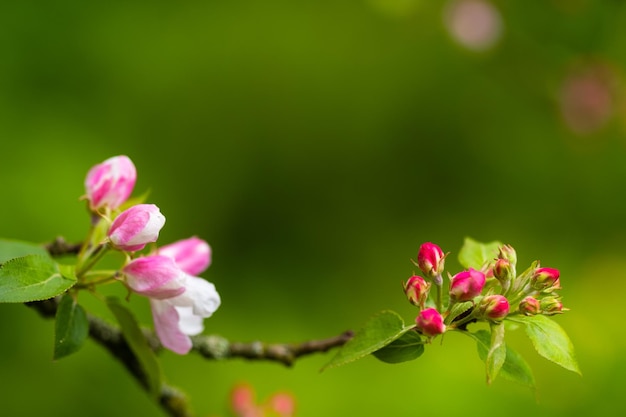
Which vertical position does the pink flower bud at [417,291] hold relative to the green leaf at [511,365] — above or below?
above

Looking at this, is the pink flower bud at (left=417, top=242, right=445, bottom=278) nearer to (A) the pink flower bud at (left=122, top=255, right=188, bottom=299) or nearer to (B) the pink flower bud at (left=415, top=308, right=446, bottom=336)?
(B) the pink flower bud at (left=415, top=308, right=446, bottom=336)

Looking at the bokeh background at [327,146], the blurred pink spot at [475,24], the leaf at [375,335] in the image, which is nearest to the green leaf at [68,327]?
the leaf at [375,335]

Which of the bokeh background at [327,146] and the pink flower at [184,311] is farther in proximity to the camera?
the bokeh background at [327,146]

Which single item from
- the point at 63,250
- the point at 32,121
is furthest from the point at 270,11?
the point at 63,250

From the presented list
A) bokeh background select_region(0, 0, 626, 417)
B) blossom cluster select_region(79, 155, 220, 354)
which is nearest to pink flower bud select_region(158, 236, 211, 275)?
blossom cluster select_region(79, 155, 220, 354)

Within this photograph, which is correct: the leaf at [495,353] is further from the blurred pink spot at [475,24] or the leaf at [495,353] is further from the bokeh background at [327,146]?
the blurred pink spot at [475,24]

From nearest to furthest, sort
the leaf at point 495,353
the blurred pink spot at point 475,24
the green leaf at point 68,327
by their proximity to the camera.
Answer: the leaf at point 495,353
the green leaf at point 68,327
the blurred pink spot at point 475,24

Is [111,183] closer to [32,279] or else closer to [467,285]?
[32,279]
